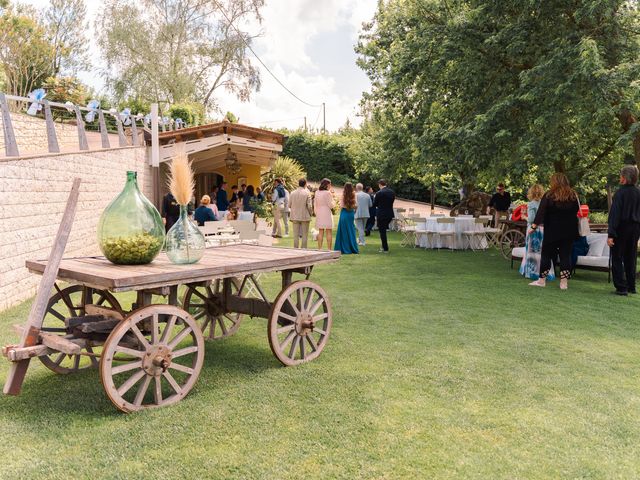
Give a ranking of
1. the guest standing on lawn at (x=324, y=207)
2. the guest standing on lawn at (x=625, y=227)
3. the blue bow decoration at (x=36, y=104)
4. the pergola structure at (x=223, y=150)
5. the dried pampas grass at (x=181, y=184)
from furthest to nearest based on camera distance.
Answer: the pergola structure at (x=223, y=150) → the guest standing on lawn at (x=324, y=207) → the blue bow decoration at (x=36, y=104) → the guest standing on lawn at (x=625, y=227) → the dried pampas grass at (x=181, y=184)

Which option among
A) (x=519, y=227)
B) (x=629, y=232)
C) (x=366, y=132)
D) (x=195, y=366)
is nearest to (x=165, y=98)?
(x=366, y=132)

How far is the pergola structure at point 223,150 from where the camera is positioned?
16.4 m

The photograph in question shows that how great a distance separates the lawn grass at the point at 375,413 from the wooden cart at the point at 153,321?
0.19 meters

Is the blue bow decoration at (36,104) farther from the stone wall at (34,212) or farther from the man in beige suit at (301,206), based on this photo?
the man in beige suit at (301,206)

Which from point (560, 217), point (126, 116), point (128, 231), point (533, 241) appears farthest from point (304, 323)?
point (126, 116)

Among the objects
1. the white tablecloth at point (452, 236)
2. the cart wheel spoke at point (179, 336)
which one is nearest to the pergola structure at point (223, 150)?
the white tablecloth at point (452, 236)

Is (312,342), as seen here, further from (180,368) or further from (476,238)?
(476,238)

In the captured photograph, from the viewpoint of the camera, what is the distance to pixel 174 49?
35.4m

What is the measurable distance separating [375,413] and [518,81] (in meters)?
9.71

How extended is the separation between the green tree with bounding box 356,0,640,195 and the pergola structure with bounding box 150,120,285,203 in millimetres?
5039

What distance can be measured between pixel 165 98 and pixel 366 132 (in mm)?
12669

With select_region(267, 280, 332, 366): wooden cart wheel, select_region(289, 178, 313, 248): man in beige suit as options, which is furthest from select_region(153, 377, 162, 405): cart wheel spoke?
select_region(289, 178, 313, 248): man in beige suit

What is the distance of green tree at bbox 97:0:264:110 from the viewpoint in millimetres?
33969

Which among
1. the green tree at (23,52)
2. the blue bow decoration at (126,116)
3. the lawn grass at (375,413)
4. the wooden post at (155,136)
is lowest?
the lawn grass at (375,413)
